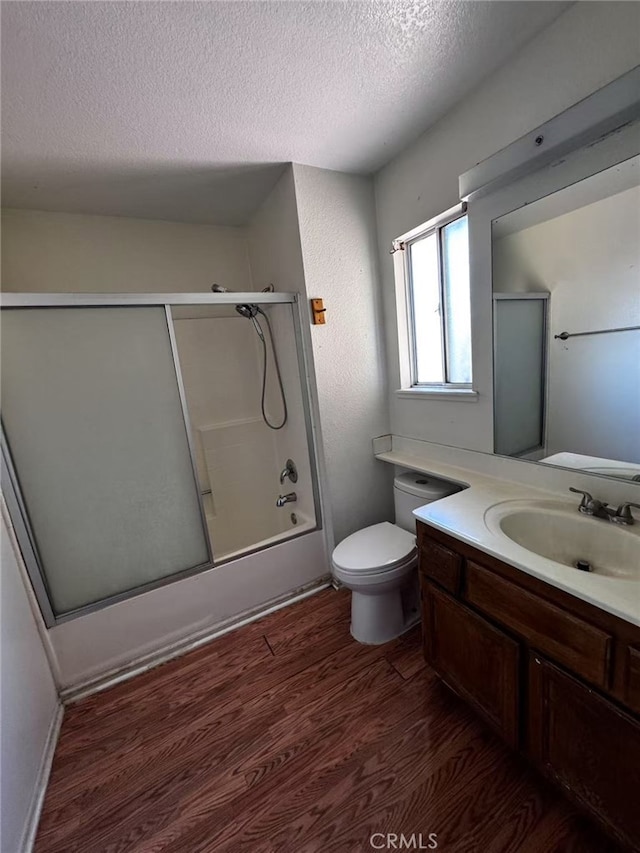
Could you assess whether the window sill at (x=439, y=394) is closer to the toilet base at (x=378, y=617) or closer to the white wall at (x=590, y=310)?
the white wall at (x=590, y=310)

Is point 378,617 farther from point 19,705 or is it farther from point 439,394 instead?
point 19,705

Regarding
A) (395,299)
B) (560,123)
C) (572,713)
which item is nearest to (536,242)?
(560,123)

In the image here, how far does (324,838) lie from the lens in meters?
1.02

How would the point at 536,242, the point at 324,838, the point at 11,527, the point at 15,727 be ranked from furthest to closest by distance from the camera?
1. the point at 11,527
2. the point at 536,242
3. the point at 15,727
4. the point at 324,838

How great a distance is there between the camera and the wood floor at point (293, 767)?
3.37 ft

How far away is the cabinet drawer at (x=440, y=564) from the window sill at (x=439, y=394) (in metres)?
0.74

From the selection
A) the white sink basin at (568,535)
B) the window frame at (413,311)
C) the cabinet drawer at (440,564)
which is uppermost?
the window frame at (413,311)

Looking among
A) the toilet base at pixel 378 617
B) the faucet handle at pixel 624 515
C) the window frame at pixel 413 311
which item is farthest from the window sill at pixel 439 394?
the toilet base at pixel 378 617

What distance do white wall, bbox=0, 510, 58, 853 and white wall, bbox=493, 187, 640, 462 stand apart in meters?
2.13

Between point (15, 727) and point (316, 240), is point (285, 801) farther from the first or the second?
point (316, 240)

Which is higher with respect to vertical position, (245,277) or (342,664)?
(245,277)

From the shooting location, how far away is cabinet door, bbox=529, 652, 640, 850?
2.65 feet

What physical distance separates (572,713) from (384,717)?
Result: 72 cm

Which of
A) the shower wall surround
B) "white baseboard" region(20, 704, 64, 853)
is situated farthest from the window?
"white baseboard" region(20, 704, 64, 853)
